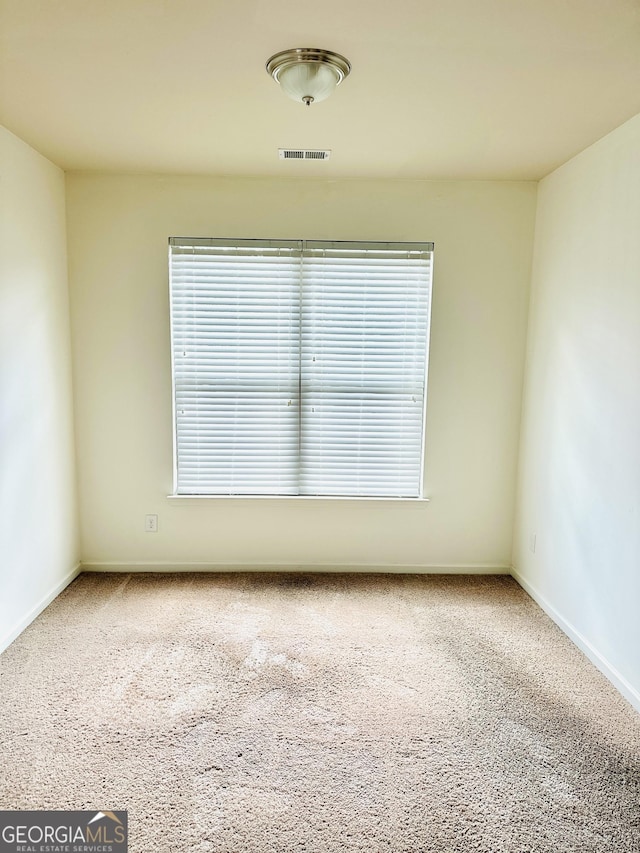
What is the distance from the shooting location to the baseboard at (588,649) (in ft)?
7.47

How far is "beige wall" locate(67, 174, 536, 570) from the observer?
3.25m

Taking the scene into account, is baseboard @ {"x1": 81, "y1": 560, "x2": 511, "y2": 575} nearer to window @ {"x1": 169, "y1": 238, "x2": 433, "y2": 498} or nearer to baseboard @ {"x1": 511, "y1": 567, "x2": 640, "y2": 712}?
baseboard @ {"x1": 511, "y1": 567, "x2": 640, "y2": 712}

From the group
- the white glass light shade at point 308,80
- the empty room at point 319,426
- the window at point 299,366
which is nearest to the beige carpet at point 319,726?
the empty room at point 319,426

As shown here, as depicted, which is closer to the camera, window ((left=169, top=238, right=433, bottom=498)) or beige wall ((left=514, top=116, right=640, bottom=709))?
beige wall ((left=514, top=116, right=640, bottom=709))

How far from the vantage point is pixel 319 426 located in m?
3.45

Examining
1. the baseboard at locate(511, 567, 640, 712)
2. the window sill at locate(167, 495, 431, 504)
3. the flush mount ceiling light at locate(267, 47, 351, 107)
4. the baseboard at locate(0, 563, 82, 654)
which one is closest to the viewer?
the flush mount ceiling light at locate(267, 47, 351, 107)

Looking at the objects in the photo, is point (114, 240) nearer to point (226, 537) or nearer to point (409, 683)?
point (226, 537)

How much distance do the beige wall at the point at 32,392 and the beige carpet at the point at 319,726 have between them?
1.02 feet

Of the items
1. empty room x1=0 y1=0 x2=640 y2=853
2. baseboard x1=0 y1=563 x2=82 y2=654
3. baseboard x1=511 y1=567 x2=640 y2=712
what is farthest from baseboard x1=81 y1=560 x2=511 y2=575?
baseboard x1=511 y1=567 x2=640 y2=712

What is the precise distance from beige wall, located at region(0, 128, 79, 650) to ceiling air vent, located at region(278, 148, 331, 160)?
4.52 feet

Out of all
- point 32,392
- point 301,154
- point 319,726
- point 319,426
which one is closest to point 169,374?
point 32,392

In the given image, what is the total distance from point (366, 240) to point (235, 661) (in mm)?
2592

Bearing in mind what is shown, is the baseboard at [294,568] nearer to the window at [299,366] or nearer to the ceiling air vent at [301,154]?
the window at [299,366]

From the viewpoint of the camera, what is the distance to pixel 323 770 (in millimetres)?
1849
